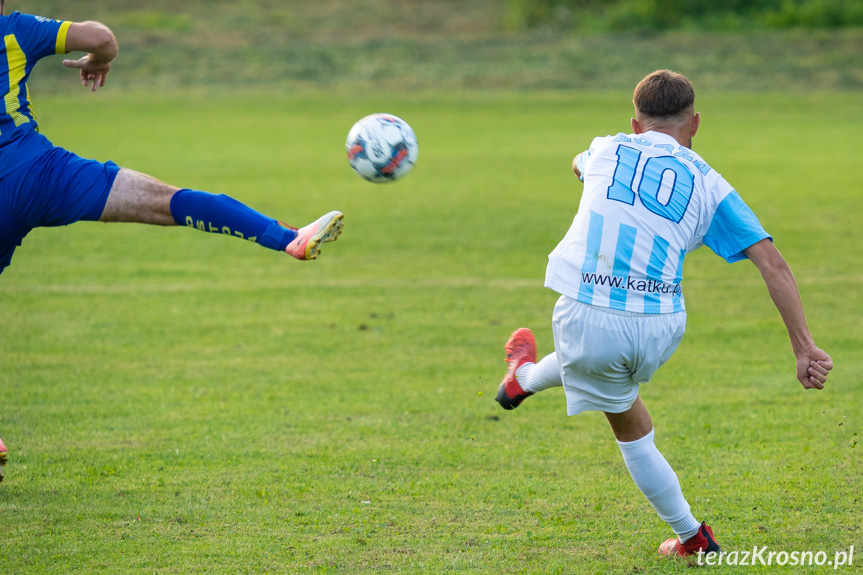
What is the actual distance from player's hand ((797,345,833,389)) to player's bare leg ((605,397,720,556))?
25.8 inches

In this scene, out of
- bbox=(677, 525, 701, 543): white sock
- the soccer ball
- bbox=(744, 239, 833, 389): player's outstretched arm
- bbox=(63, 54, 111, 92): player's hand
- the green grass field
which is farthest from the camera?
the soccer ball

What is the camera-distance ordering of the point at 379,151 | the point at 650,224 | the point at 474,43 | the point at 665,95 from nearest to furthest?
the point at 650,224 → the point at 665,95 → the point at 379,151 → the point at 474,43

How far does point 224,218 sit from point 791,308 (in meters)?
2.55

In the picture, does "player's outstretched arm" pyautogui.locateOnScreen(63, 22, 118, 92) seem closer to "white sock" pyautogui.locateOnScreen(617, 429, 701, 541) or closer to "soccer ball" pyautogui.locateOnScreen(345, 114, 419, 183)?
"soccer ball" pyautogui.locateOnScreen(345, 114, 419, 183)

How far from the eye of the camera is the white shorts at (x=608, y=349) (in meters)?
3.98

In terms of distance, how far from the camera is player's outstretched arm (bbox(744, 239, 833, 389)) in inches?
150

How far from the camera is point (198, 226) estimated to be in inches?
185

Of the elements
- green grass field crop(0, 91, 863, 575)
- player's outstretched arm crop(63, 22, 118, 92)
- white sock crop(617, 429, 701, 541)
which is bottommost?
green grass field crop(0, 91, 863, 575)

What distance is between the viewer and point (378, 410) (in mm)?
6562

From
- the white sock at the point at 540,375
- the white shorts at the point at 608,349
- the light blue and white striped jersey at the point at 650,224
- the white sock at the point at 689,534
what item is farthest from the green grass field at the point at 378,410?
the light blue and white striped jersey at the point at 650,224

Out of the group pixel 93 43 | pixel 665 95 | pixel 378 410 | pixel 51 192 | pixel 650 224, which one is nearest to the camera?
pixel 650 224

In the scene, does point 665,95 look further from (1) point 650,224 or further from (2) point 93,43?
(2) point 93,43

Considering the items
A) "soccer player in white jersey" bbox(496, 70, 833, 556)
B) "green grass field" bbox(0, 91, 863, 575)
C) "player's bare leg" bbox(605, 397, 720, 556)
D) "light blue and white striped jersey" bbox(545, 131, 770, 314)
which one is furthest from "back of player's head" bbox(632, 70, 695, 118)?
"green grass field" bbox(0, 91, 863, 575)

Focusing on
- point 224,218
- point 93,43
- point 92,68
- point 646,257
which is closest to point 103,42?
point 93,43
